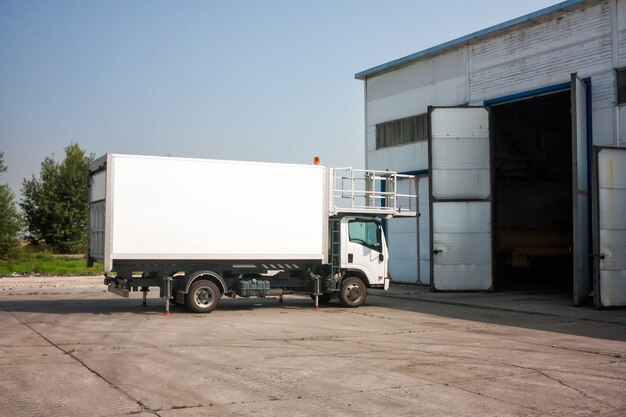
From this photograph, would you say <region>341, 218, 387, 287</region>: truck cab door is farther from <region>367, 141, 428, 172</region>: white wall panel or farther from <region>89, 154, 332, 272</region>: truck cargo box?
<region>367, 141, 428, 172</region>: white wall panel

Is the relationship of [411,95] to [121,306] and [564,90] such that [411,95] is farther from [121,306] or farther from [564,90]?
[121,306]

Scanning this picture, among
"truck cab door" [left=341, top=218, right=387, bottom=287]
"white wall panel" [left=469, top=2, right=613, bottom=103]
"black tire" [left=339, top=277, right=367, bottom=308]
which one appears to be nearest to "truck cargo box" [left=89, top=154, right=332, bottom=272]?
"truck cab door" [left=341, top=218, right=387, bottom=287]

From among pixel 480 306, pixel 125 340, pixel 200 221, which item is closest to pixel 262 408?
pixel 125 340

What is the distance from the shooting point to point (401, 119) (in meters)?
27.6

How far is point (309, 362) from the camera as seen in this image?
9656mm

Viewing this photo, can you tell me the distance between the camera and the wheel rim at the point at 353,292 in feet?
59.2

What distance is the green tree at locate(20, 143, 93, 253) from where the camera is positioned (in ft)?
172

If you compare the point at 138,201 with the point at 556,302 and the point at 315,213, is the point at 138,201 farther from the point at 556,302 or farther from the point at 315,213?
the point at 556,302

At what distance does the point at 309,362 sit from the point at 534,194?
2272 centimetres

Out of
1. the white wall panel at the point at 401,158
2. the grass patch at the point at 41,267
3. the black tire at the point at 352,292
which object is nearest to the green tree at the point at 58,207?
the grass patch at the point at 41,267

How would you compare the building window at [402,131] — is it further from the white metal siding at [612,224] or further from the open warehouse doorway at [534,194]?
the white metal siding at [612,224]

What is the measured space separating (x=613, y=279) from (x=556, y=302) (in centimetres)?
243

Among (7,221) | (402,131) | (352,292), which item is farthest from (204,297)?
(7,221)

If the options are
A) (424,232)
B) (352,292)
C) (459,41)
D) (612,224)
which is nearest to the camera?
(612,224)
